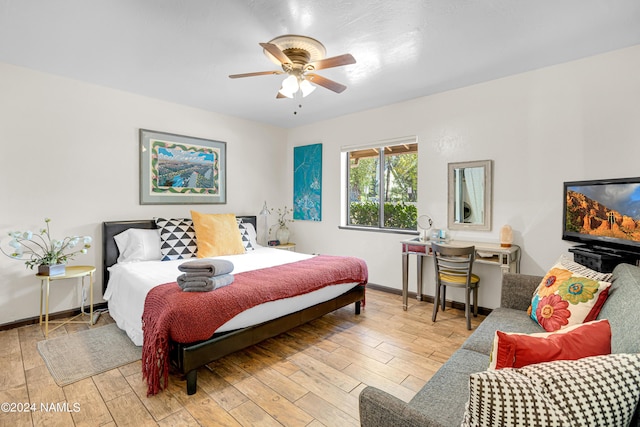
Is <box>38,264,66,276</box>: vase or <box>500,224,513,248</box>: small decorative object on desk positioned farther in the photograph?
<box>500,224,513,248</box>: small decorative object on desk

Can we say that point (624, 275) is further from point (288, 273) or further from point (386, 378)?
point (288, 273)

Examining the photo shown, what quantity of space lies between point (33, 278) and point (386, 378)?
11.5ft

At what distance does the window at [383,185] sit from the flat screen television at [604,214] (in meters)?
1.65

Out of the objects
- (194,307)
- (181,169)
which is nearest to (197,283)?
(194,307)

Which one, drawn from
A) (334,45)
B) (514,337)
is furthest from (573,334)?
(334,45)

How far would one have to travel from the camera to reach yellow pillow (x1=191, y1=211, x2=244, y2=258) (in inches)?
143

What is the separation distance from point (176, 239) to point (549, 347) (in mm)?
3561

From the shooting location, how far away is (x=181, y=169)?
4.10 metres

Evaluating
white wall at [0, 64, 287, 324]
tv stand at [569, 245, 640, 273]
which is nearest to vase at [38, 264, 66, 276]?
white wall at [0, 64, 287, 324]

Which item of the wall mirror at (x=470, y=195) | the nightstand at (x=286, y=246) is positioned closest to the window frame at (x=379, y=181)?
the wall mirror at (x=470, y=195)

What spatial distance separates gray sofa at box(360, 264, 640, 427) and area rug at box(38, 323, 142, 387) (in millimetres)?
2199

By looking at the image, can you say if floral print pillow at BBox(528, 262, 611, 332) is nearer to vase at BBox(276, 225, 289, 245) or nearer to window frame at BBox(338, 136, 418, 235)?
window frame at BBox(338, 136, 418, 235)

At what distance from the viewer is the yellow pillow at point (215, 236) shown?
3.62m

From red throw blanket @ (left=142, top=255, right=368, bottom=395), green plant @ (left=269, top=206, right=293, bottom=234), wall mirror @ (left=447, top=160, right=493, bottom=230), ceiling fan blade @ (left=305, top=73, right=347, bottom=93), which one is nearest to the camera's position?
red throw blanket @ (left=142, top=255, right=368, bottom=395)
